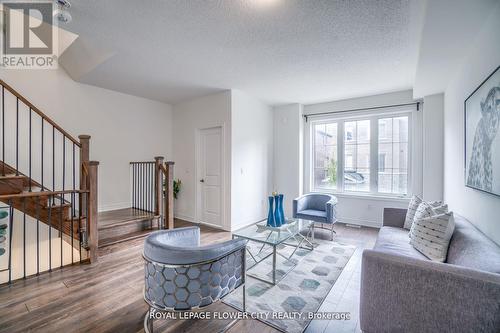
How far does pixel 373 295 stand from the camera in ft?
5.20

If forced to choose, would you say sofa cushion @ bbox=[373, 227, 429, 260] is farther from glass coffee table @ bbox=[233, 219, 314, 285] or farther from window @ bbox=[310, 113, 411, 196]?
window @ bbox=[310, 113, 411, 196]

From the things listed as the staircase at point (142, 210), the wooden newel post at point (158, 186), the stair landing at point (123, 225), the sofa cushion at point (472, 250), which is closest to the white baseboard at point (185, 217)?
the staircase at point (142, 210)

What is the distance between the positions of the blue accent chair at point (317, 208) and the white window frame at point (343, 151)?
0.93 m

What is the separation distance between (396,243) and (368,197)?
246 cm

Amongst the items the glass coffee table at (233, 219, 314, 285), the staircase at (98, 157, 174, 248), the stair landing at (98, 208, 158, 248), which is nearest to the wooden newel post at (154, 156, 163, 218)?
the staircase at (98, 157, 174, 248)

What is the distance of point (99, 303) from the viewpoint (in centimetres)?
212

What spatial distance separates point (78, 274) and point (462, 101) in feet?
15.8

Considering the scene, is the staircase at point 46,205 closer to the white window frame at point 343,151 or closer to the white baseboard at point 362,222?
the white window frame at point 343,151

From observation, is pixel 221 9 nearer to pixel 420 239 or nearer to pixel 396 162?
pixel 420 239

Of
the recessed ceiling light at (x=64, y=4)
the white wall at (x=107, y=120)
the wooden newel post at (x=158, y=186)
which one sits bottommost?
the wooden newel post at (x=158, y=186)

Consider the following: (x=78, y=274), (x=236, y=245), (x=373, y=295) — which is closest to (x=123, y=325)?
(x=236, y=245)

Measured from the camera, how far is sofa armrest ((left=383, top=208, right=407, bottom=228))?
10.1 ft

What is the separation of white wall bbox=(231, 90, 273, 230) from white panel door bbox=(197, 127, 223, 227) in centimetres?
34

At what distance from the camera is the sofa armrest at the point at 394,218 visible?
3074mm
